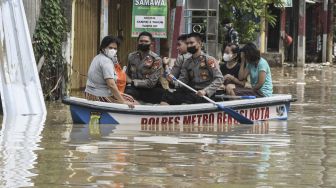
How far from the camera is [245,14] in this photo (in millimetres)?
24625

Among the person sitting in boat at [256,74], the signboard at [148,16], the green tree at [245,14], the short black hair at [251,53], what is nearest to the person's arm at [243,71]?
the person sitting in boat at [256,74]

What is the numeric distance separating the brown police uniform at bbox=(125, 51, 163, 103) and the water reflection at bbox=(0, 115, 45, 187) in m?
1.52

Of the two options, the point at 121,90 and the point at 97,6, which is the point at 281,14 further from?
the point at 121,90

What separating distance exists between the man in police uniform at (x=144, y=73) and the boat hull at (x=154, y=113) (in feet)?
3.93

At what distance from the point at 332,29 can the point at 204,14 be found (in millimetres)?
23034

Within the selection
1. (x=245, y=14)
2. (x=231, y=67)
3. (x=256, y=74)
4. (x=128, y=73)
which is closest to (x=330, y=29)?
(x=245, y=14)

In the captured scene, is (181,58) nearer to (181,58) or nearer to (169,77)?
(181,58)

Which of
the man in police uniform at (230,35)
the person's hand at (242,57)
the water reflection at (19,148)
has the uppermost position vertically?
the man in police uniform at (230,35)

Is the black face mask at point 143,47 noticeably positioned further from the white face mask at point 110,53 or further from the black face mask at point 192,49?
the white face mask at point 110,53

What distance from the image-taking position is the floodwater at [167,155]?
7.31 meters

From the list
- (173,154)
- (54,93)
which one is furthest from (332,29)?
(173,154)

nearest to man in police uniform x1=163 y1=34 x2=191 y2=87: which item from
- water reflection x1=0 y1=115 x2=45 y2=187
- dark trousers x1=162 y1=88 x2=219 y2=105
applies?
dark trousers x1=162 y1=88 x2=219 y2=105

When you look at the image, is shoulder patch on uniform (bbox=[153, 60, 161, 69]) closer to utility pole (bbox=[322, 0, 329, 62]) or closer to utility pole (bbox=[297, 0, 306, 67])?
utility pole (bbox=[297, 0, 306, 67])

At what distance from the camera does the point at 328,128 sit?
40.0 feet
